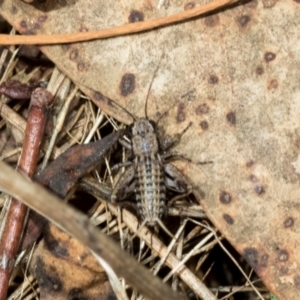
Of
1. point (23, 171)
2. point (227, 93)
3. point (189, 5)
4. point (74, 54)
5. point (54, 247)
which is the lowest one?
point (54, 247)

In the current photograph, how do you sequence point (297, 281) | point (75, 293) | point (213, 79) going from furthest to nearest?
Result: 1. point (75, 293)
2. point (213, 79)
3. point (297, 281)

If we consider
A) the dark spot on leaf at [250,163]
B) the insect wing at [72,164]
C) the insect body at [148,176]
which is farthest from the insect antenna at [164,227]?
the dark spot on leaf at [250,163]

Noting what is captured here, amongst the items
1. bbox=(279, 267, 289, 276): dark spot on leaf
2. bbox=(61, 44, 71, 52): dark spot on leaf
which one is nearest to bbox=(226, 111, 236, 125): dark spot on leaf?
bbox=(279, 267, 289, 276): dark spot on leaf

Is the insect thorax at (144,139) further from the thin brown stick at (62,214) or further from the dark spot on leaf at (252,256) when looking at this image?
the thin brown stick at (62,214)

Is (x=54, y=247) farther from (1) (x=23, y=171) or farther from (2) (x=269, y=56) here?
(2) (x=269, y=56)

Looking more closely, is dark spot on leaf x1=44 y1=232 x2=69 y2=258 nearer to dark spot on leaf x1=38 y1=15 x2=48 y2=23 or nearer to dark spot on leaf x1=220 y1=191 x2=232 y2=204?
dark spot on leaf x1=220 y1=191 x2=232 y2=204

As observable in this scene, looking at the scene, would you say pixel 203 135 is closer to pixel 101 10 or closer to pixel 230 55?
pixel 230 55

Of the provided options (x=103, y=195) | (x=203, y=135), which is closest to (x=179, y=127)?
(x=203, y=135)

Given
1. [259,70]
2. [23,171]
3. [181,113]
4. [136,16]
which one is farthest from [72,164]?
[259,70]
